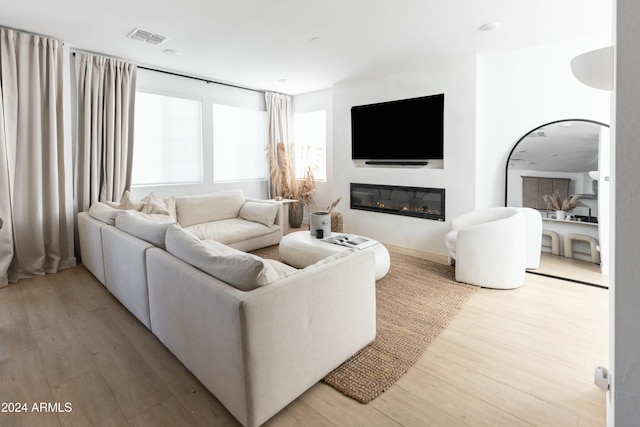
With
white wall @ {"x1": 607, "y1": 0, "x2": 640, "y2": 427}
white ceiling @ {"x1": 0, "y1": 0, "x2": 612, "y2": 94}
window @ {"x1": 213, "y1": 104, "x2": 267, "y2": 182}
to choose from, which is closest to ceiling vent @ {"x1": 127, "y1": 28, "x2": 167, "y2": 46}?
white ceiling @ {"x1": 0, "y1": 0, "x2": 612, "y2": 94}

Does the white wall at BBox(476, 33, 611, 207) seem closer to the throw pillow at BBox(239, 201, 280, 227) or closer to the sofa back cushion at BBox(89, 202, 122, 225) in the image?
the throw pillow at BBox(239, 201, 280, 227)

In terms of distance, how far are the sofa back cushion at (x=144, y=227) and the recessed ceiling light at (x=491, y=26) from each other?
3288mm

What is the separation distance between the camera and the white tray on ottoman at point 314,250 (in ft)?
11.0

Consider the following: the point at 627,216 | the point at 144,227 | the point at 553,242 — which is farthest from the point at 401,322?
the point at 553,242

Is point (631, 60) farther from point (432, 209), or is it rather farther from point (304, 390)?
point (432, 209)

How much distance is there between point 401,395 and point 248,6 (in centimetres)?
306

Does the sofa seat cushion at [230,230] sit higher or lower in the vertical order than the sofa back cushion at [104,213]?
lower

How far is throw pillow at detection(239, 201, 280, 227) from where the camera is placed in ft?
15.6

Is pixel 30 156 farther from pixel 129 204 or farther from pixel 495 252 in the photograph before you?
pixel 495 252

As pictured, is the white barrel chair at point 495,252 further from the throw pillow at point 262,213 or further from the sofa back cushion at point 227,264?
the throw pillow at point 262,213

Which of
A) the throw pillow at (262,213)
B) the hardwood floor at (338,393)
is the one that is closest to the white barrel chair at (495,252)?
the hardwood floor at (338,393)

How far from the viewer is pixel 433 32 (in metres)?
3.36

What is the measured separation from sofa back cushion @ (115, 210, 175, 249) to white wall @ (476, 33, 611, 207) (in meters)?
3.56

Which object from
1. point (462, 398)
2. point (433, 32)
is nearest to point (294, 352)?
point (462, 398)
